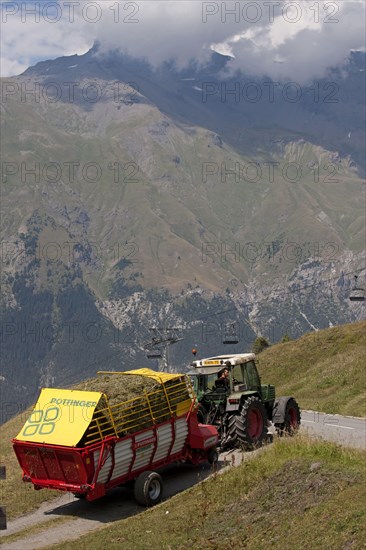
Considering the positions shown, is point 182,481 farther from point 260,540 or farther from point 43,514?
point 260,540

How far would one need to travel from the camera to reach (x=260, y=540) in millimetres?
14812

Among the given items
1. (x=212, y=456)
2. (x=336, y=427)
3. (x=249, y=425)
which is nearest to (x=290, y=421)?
(x=249, y=425)

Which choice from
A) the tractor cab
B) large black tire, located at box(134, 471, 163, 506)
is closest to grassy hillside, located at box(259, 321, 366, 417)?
the tractor cab

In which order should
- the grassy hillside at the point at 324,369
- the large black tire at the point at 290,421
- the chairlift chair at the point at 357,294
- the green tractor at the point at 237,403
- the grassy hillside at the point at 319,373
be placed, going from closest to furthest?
the green tractor at the point at 237,403, the large black tire at the point at 290,421, the grassy hillside at the point at 319,373, the grassy hillside at the point at 324,369, the chairlift chair at the point at 357,294

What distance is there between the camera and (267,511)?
54.0 feet

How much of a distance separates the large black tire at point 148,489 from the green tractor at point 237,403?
431 centimetres

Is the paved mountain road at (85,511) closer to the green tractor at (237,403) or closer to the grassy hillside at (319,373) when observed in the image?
the green tractor at (237,403)

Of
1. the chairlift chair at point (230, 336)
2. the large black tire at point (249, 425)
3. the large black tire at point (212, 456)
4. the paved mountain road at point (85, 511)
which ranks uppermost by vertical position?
the large black tire at point (249, 425)

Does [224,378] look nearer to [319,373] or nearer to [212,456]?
[212,456]

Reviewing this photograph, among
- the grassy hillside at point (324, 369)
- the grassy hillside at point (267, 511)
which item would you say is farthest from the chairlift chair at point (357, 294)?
the grassy hillside at point (267, 511)

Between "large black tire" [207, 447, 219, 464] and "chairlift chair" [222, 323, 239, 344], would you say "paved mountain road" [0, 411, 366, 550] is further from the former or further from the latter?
"chairlift chair" [222, 323, 239, 344]

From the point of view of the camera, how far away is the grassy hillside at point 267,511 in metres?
14.5

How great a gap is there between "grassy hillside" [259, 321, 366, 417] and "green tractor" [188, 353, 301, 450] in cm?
1060

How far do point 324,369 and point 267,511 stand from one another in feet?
96.0
